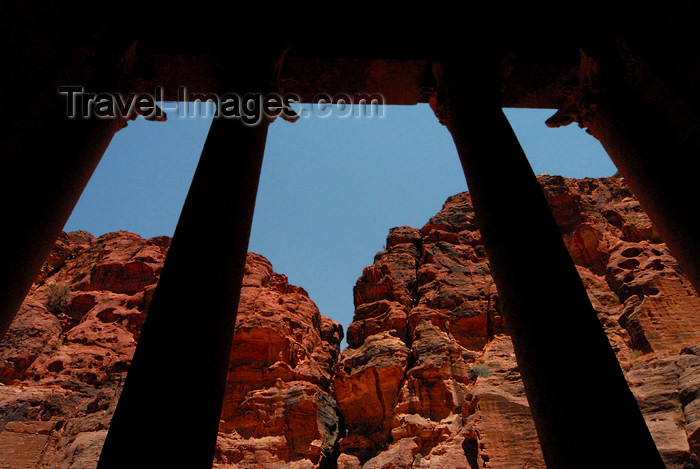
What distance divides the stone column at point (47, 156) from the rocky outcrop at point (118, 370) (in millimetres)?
23112

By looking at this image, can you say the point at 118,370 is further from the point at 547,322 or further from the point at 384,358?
the point at 547,322

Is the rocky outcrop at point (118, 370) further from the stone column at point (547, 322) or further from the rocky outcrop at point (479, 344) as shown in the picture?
the stone column at point (547, 322)

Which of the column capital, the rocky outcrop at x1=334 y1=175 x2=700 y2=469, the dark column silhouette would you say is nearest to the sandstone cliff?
the rocky outcrop at x1=334 y1=175 x2=700 y2=469

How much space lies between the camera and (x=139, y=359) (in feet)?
10.6

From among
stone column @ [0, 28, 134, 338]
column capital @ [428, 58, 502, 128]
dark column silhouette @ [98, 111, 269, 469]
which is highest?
column capital @ [428, 58, 502, 128]

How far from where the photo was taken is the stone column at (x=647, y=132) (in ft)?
17.1

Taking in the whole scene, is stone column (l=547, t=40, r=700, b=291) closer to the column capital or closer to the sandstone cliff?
the column capital

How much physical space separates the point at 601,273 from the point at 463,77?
30194 mm

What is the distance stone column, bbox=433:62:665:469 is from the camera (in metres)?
3.00

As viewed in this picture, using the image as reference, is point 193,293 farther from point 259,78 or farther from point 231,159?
point 259,78

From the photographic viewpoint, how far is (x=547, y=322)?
3674 millimetres

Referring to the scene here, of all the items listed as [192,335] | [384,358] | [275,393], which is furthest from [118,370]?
[192,335]

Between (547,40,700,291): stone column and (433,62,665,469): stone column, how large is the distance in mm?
1915

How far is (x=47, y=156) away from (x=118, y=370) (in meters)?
28.5
